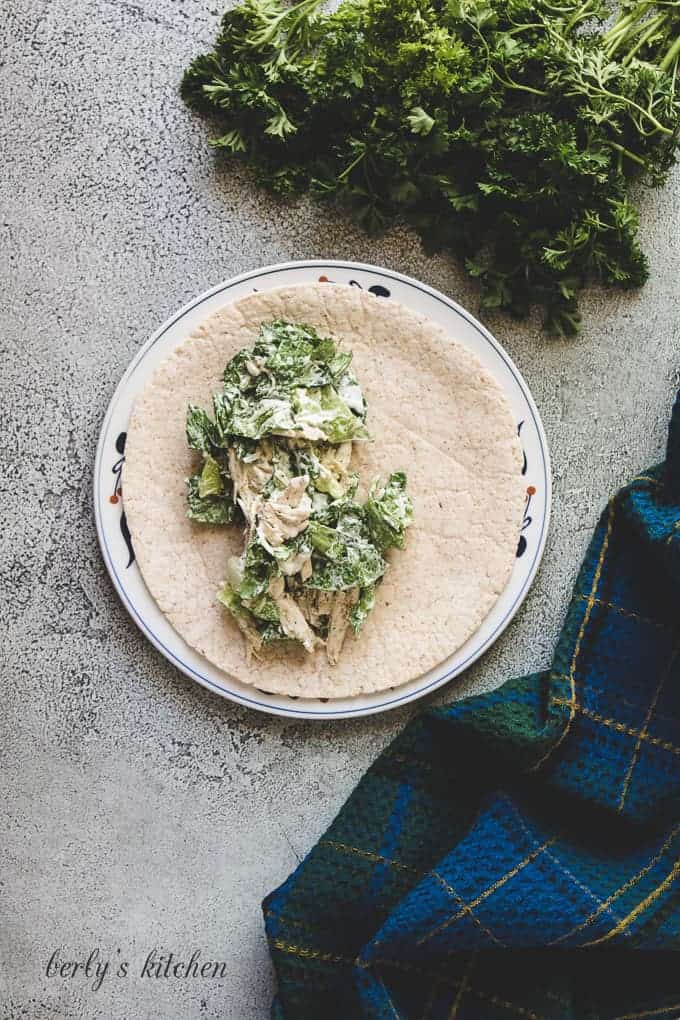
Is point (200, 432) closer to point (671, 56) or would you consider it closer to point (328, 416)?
point (328, 416)

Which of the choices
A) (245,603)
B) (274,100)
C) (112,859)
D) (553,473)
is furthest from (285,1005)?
(274,100)

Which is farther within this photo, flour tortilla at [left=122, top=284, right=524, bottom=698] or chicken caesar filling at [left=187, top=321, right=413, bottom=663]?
flour tortilla at [left=122, top=284, right=524, bottom=698]

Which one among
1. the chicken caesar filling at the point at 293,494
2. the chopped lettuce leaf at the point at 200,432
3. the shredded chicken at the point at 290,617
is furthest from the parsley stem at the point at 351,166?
the shredded chicken at the point at 290,617

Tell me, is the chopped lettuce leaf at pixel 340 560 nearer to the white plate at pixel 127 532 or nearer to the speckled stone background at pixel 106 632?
the white plate at pixel 127 532

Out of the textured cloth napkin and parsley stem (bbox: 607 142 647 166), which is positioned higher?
parsley stem (bbox: 607 142 647 166)

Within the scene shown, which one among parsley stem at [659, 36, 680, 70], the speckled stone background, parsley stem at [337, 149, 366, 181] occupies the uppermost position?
parsley stem at [659, 36, 680, 70]

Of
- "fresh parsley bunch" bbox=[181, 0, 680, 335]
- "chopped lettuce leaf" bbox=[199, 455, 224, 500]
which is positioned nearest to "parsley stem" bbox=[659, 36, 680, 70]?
"fresh parsley bunch" bbox=[181, 0, 680, 335]

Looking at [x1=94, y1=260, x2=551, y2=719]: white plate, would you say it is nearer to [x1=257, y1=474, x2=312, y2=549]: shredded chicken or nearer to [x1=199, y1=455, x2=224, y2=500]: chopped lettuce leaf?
[x1=199, y1=455, x2=224, y2=500]: chopped lettuce leaf
